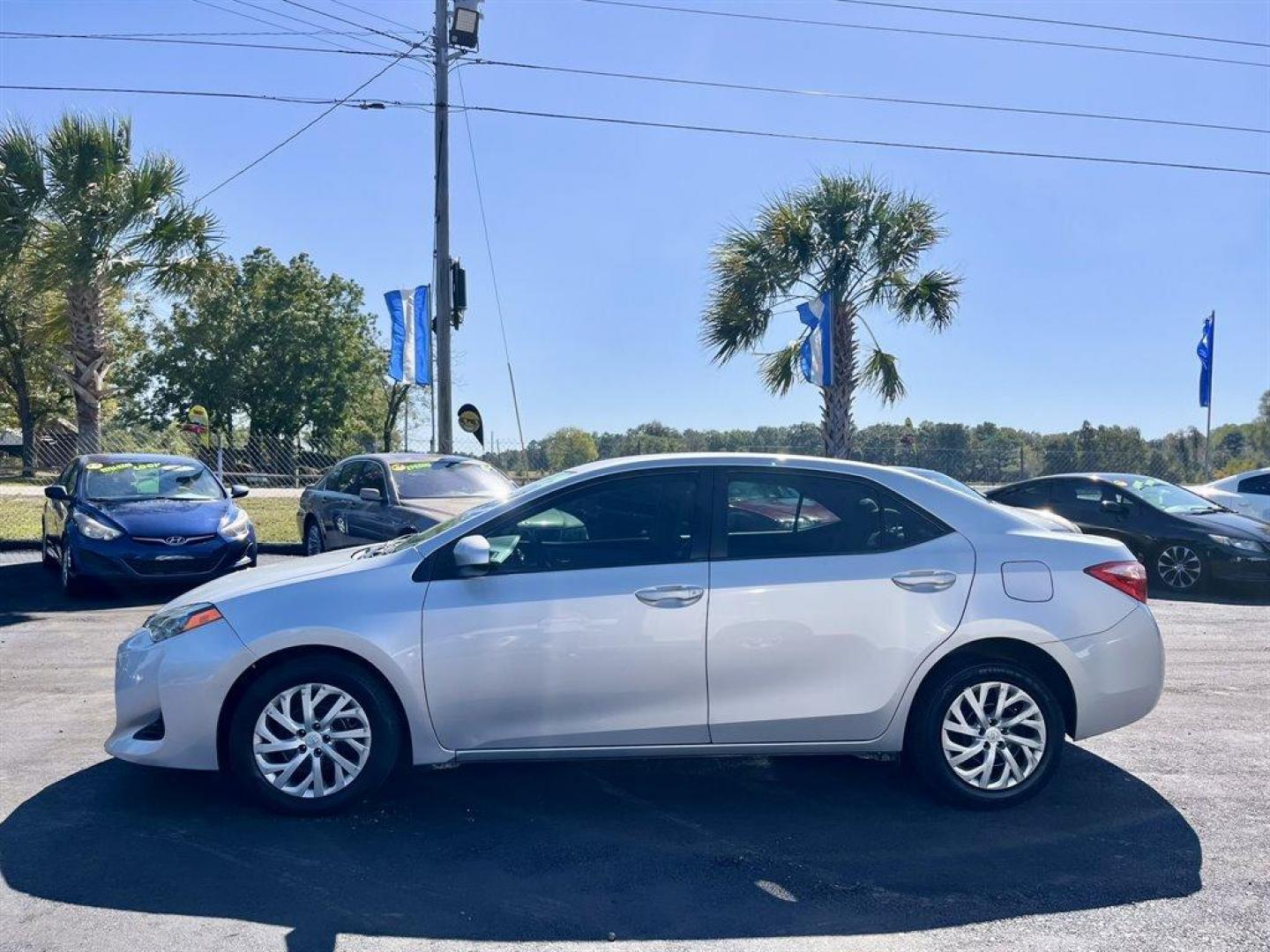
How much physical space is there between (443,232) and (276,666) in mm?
13325

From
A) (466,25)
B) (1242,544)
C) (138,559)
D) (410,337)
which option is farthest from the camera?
(410,337)

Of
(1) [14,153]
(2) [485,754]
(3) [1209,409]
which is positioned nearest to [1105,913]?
(2) [485,754]

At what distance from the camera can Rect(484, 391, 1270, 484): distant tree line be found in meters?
25.6

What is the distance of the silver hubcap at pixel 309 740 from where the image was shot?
4.59m

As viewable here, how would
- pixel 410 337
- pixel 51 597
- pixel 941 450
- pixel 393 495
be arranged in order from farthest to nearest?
pixel 941 450
pixel 410 337
pixel 393 495
pixel 51 597

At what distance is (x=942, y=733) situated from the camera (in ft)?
15.6

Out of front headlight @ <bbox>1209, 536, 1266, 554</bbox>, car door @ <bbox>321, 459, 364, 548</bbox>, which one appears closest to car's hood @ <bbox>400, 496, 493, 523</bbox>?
car door @ <bbox>321, 459, 364, 548</bbox>

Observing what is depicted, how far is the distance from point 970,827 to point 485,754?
2122mm

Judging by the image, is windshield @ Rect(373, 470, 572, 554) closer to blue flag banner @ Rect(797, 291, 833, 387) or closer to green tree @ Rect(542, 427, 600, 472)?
blue flag banner @ Rect(797, 291, 833, 387)

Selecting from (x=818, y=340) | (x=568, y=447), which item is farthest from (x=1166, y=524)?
(x=568, y=447)

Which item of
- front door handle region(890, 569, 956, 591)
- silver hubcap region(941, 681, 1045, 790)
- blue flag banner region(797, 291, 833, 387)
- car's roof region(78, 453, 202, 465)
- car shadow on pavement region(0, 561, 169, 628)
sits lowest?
car shadow on pavement region(0, 561, 169, 628)

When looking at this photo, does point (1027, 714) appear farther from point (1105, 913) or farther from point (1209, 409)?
point (1209, 409)

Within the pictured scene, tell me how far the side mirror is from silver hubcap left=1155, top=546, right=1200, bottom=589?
9748mm

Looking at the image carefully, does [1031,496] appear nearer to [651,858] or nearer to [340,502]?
[340,502]
